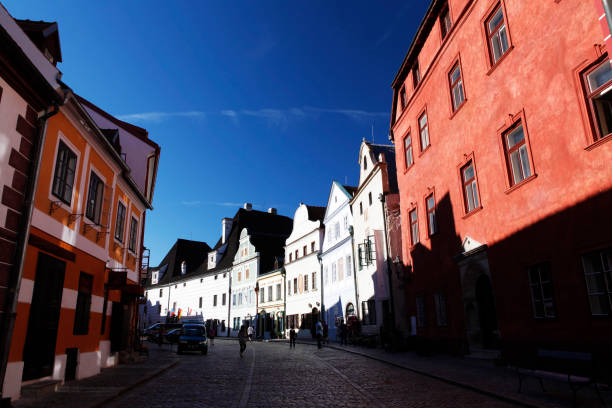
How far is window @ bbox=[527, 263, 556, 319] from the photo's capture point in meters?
12.1

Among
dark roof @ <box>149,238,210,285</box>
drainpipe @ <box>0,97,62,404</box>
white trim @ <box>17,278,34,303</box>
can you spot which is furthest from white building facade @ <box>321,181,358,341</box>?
dark roof @ <box>149,238,210,285</box>

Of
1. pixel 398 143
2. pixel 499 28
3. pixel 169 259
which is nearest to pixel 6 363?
pixel 499 28

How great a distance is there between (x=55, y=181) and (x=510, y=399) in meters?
11.2

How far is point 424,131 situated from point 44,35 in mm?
16305

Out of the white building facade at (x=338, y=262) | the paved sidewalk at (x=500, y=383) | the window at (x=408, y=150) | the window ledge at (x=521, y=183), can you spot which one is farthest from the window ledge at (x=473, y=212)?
the white building facade at (x=338, y=262)

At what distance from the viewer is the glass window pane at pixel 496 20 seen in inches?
593

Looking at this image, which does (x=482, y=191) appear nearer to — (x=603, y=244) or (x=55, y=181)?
(x=603, y=244)

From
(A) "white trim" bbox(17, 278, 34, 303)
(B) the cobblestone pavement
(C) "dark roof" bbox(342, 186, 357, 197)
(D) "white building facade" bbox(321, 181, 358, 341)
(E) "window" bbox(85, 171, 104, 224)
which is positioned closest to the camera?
(B) the cobblestone pavement

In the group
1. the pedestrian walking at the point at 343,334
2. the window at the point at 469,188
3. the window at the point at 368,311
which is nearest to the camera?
the window at the point at 469,188

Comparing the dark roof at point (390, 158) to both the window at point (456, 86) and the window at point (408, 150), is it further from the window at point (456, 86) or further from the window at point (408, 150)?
the window at point (456, 86)

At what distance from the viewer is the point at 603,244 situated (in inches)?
398

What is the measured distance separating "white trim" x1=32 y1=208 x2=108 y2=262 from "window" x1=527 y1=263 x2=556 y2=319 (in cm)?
1278

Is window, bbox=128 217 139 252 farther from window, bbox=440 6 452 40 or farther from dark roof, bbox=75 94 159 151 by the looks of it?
window, bbox=440 6 452 40

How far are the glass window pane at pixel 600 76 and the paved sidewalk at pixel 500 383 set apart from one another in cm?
679
